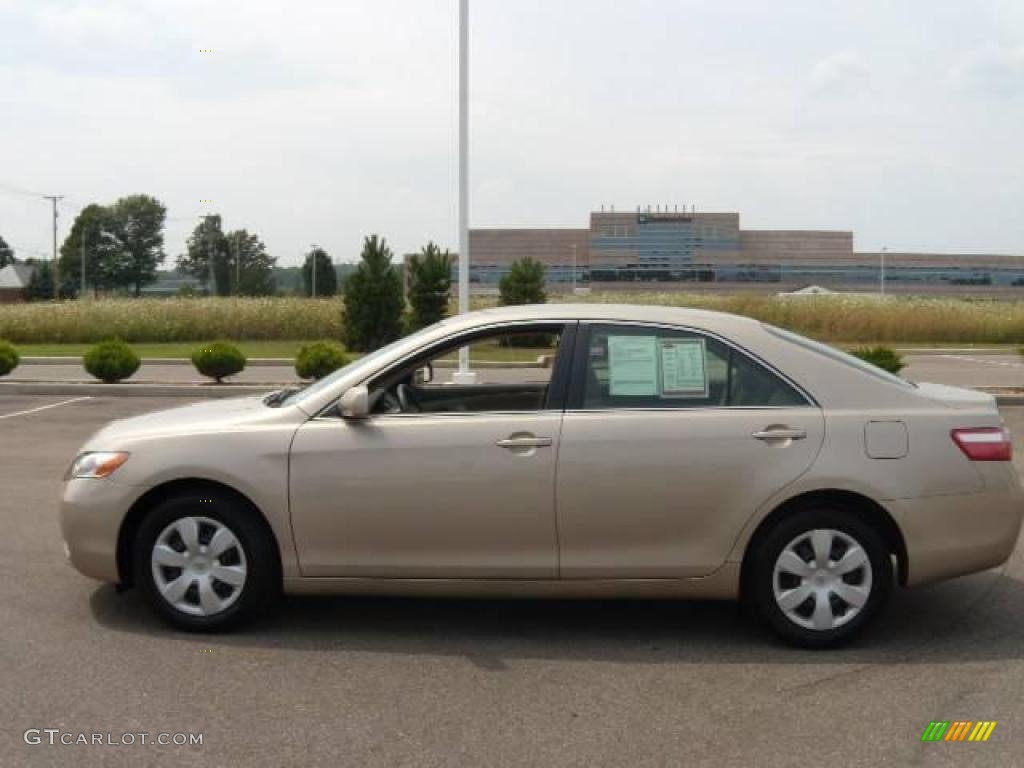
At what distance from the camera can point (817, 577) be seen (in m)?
5.02

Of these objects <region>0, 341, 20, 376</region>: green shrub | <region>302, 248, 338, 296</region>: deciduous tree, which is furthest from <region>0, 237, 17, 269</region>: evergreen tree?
<region>0, 341, 20, 376</region>: green shrub

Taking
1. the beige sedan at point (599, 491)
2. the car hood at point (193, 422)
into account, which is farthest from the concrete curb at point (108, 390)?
the beige sedan at point (599, 491)

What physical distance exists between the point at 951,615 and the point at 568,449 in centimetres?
230

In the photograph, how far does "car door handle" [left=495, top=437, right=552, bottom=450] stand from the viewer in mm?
5000

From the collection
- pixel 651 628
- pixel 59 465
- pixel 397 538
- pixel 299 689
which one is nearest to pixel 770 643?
pixel 651 628

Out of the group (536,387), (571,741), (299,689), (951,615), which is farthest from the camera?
(951,615)

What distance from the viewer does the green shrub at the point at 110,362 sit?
61.1 ft

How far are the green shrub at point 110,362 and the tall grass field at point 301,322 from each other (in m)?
18.3

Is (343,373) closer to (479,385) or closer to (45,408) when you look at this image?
(479,385)

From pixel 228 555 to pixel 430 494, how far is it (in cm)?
100

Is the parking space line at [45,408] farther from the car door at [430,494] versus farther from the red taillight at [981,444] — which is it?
the red taillight at [981,444]

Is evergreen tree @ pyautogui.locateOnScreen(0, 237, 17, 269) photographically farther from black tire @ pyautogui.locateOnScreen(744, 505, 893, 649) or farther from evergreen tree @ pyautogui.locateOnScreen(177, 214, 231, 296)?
black tire @ pyautogui.locateOnScreen(744, 505, 893, 649)

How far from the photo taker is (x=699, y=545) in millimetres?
5008

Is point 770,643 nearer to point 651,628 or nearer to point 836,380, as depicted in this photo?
point 651,628
